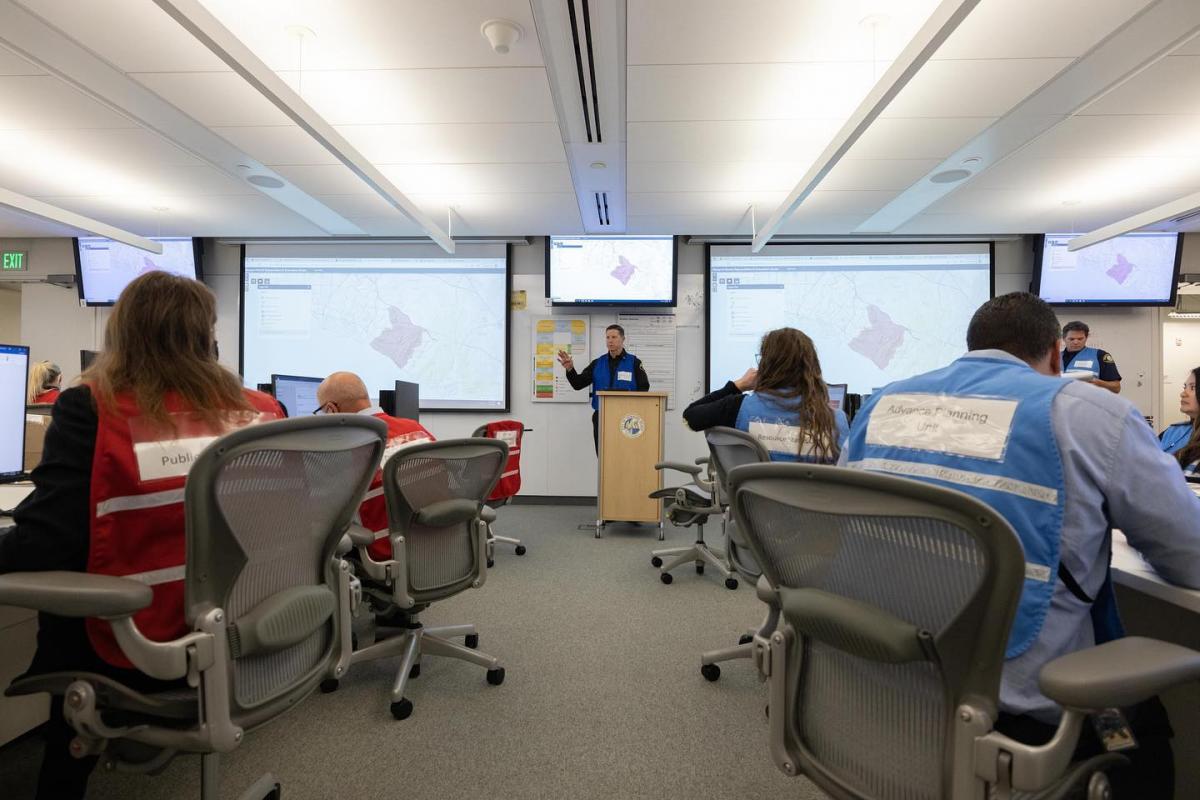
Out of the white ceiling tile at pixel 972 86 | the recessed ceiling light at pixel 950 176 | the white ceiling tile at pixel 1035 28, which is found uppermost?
the white ceiling tile at pixel 1035 28

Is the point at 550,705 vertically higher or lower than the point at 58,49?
lower

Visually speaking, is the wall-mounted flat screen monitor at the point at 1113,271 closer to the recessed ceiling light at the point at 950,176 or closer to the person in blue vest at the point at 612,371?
the recessed ceiling light at the point at 950,176

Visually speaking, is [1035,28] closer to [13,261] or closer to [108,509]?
[108,509]

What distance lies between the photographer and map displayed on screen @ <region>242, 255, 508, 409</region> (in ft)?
16.0

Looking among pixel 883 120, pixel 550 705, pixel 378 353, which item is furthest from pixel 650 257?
pixel 550 705

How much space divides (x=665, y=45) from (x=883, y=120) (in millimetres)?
1291

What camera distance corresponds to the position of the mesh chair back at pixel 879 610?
0.62 metres

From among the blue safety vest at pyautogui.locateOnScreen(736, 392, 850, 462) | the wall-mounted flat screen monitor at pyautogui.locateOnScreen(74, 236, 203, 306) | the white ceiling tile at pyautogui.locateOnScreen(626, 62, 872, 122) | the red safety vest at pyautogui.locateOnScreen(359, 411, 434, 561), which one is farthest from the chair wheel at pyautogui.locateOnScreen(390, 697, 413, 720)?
the wall-mounted flat screen monitor at pyautogui.locateOnScreen(74, 236, 203, 306)

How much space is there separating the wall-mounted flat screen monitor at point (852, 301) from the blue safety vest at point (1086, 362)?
0.76m

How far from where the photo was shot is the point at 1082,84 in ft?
8.02

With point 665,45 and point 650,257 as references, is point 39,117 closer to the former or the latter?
point 665,45

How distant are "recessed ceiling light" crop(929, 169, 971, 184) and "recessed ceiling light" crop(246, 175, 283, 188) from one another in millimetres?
4265

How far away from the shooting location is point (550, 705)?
168 cm

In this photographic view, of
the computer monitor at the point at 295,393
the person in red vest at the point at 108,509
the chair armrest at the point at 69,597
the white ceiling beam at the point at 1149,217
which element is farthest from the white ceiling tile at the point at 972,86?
the computer monitor at the point at 295,393
